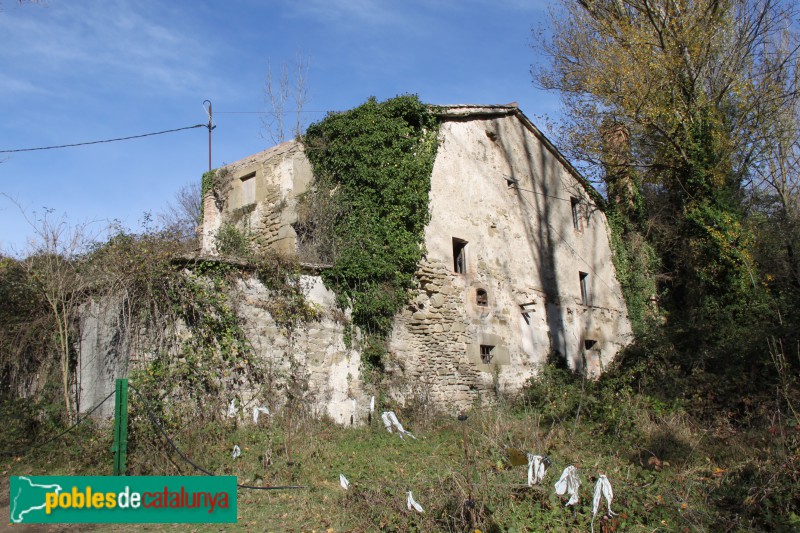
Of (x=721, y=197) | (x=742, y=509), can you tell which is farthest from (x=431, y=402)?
(x=721, y=197)

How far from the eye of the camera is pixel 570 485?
5.81m

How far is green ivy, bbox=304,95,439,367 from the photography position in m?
11.9

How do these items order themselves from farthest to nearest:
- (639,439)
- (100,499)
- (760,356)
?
(760,356) < (639,439) < (100,499)

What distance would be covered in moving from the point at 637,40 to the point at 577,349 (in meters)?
8.31

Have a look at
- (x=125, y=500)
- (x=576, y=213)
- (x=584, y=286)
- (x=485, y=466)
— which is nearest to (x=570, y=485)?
(x=485, y=466)

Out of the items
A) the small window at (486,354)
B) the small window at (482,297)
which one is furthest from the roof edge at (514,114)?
the small window at (486,354)

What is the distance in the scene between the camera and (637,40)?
52.0ft

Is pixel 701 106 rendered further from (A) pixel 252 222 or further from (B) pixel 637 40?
(A) pixel 252 222

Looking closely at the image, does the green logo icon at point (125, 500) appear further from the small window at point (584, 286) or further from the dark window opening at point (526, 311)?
the small window at point (584, 286)

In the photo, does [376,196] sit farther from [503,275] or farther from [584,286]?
[584,286]

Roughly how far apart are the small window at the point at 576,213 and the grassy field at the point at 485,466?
23.9ft

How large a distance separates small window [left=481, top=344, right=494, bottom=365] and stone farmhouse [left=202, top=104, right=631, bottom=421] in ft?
0.08

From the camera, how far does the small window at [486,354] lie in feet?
44.5

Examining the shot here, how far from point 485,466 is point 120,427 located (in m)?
4.51
